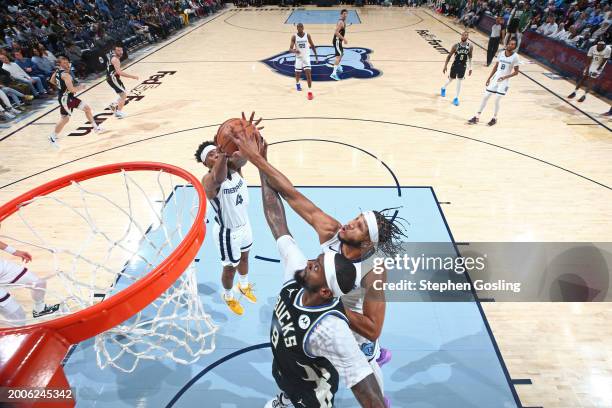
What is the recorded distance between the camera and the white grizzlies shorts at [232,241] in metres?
3.91

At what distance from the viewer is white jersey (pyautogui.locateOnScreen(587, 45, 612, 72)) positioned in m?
9.41

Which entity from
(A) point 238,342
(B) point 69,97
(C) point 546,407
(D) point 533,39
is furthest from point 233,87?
(D) point 533,39

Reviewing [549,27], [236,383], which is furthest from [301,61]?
[549,27]

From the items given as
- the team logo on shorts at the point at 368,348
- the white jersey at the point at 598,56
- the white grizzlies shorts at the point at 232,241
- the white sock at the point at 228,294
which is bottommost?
the white sock at the point at 228,294

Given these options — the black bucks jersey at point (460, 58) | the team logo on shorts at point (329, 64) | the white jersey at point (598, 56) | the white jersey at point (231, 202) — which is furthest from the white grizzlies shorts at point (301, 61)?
the white jersey at point (231, 202)

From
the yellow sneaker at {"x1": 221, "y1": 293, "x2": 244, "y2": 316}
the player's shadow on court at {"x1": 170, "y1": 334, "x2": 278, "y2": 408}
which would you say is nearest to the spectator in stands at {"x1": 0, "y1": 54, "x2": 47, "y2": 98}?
the yellow sneaker at {"x1": 221, "y1": 293, "x2": 244, "y2": 316}

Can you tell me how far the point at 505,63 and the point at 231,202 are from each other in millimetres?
6942

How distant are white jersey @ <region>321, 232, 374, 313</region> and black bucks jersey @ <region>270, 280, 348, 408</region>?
1.23ft

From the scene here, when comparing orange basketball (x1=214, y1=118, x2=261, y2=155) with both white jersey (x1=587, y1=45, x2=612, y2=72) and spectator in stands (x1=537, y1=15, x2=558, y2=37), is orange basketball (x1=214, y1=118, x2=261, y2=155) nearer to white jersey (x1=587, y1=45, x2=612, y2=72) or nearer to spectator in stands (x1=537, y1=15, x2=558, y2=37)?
white jersey (x1=587, y1=45, x2=612, y2=72)

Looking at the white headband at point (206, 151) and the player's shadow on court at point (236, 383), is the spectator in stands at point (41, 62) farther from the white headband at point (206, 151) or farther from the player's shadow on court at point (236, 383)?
the player's shadow on court at point (236, 383)

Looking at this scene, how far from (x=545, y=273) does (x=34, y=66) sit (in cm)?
1313

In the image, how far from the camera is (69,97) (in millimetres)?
7949

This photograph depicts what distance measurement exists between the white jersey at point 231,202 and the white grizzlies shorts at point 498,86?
6.70 m

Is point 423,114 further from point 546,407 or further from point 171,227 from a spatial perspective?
point 546,407
